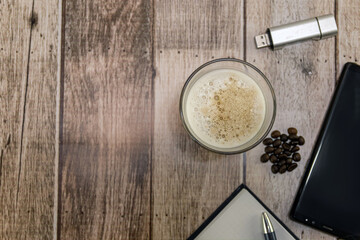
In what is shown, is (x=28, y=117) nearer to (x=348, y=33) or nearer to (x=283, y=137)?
(x=283, y=137)

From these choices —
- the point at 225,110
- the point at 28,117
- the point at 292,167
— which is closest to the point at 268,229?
the point at 292,167

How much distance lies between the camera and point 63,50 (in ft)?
3.02

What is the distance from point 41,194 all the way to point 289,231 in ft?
2.07

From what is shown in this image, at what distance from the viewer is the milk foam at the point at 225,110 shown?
0.83 metres

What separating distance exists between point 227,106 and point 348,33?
15.4 inches

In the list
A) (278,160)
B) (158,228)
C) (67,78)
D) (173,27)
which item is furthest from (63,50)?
(278,160)

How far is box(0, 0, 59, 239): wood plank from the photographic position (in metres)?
0.90

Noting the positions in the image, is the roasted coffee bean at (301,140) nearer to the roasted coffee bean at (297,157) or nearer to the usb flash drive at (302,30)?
the roasted coffee bean at (297,157)

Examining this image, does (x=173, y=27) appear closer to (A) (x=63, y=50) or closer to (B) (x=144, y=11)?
(B) (x=144, y=11)

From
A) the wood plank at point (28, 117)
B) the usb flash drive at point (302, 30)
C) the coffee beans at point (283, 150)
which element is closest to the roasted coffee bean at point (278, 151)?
the coffee beans at point (283, 150)

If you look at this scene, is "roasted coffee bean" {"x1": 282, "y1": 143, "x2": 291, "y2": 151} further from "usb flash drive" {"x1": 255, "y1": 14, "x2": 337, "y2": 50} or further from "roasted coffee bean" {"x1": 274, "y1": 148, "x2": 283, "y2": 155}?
"usb flash drive" {"x1": 255, "y1": 14, "x2": 337, "y2": 50}

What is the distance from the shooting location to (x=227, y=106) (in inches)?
32.9

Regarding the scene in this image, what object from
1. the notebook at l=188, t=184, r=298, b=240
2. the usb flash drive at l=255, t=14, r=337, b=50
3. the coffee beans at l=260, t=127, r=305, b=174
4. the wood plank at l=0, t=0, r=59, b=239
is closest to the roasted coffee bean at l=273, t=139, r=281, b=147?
the coffee beans at l=260, t=127, r=305, b=174

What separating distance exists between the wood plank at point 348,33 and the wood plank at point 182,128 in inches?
10.2
